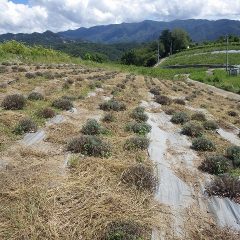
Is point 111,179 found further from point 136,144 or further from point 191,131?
point 191,131

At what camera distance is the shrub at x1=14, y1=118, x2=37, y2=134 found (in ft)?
44.6

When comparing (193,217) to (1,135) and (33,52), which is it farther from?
(33,52)

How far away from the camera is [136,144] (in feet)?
42.8

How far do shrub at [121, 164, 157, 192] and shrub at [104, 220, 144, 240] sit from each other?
2.08 m

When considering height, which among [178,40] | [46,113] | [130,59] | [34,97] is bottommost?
[130,59]

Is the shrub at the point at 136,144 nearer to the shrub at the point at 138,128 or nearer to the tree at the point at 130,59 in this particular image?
the shrub at the point at 138,128

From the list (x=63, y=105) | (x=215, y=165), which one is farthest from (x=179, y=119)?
(x=215, y=165)

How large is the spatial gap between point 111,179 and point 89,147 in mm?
2085

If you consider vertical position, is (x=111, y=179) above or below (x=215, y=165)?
above

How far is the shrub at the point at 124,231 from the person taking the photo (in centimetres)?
719

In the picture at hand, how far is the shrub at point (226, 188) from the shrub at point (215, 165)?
4.57 ft

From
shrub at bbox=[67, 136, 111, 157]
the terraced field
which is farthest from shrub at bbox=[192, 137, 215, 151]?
shrub at bbox=[67, 136, 111, 157]

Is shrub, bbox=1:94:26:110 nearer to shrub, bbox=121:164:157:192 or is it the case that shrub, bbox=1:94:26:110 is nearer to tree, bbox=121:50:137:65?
shrub, bbox=121:164:157:192

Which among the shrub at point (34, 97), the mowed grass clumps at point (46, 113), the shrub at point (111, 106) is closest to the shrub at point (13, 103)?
the mowed grass clumps at point (46, 113)
